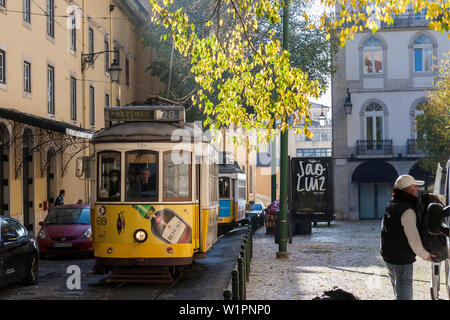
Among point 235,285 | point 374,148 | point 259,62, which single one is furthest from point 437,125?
point 235,285

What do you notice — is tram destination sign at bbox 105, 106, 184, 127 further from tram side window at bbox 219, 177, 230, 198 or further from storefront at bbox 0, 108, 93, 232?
tram side window at bbox 219, 177, 230, 198

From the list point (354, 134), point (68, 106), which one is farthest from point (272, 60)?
point (354, 134)

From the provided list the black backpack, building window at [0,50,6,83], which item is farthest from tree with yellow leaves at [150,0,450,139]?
building window at [0,50,6,83]

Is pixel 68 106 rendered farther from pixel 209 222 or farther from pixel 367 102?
pixel 367 102

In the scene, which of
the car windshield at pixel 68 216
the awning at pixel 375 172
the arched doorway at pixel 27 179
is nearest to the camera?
the car windshield at pixel 68 216

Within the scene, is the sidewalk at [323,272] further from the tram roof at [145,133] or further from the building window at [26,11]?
the building window at [26,11]

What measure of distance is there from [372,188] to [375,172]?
1.26 metres

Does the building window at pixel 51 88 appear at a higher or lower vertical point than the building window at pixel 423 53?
lower

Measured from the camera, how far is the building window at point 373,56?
42.8 metres

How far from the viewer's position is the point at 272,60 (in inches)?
459

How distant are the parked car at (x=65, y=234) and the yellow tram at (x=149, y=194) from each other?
203 inches

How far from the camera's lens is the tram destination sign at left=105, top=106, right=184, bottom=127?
573 inches

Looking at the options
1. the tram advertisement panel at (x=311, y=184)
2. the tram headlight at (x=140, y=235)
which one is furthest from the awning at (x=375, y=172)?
the tram headlight at (x=140, y=235)

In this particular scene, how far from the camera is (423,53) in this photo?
140 feet
